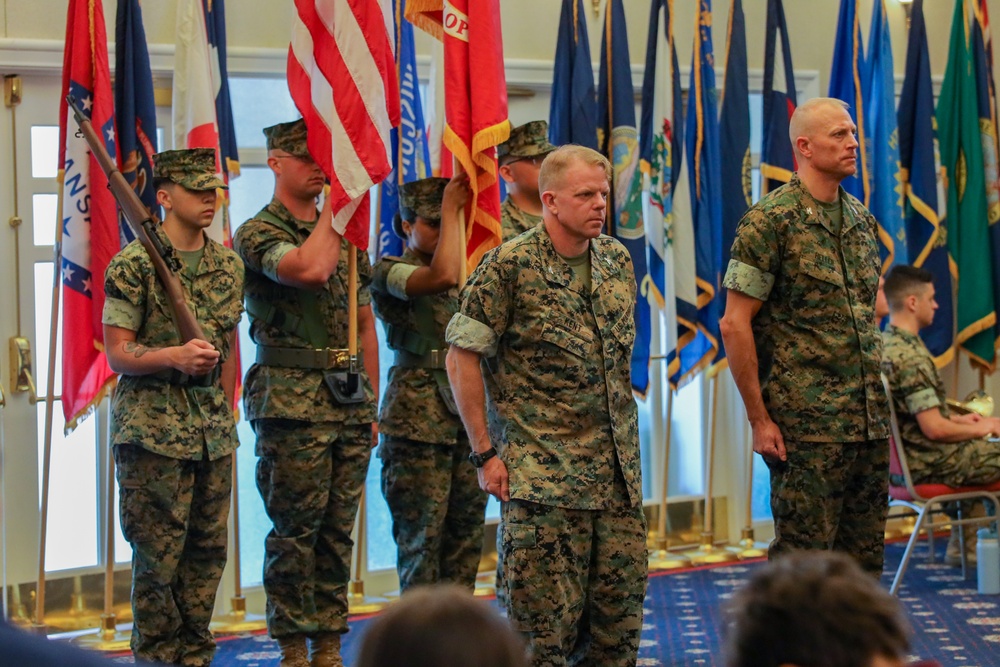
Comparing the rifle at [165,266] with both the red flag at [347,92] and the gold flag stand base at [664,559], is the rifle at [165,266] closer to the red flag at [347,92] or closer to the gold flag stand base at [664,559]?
the red flag at [347,92]

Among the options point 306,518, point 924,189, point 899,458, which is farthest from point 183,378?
point 924,189

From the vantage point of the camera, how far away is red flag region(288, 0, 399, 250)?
12.0 feet

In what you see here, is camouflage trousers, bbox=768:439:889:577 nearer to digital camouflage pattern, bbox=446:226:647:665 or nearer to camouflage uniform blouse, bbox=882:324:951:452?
digital camouflage pattern, bbox=446:226:647:665

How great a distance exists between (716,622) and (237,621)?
1.84 m

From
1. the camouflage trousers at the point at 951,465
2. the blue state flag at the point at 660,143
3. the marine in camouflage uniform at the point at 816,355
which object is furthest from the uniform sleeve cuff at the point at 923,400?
the marine in camouflage uniform at the point at 816,355

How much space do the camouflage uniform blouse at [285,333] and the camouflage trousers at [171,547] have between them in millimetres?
262

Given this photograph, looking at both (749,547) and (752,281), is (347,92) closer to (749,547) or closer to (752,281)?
(752,281)

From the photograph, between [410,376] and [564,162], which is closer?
[564,162]

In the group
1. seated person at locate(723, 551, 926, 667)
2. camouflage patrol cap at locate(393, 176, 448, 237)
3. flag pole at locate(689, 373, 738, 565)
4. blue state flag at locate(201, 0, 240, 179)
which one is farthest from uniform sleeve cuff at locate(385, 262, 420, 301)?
seated person at locate(723, 551, 926, 667)

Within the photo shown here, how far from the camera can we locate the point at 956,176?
5.93 m

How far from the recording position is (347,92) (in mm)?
3725

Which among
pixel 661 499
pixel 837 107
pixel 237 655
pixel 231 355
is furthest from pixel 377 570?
pixel 837 107

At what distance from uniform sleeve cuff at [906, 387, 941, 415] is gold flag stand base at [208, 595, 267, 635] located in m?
2.63

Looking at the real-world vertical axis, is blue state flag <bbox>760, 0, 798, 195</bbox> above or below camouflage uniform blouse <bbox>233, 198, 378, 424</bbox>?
above
